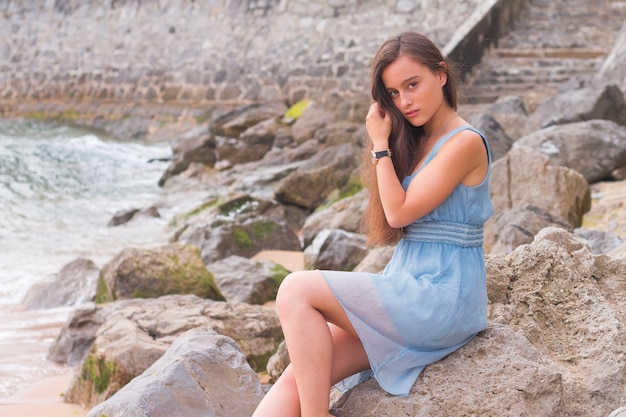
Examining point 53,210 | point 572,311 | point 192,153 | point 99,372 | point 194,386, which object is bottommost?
point 192,153

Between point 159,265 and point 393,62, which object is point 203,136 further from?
point 393,62

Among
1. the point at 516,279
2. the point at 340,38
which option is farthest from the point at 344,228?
the point at 340,38

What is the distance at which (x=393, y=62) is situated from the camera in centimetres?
298

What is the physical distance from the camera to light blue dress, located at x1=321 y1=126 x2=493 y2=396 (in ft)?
8.93

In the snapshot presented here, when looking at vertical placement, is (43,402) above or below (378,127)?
below

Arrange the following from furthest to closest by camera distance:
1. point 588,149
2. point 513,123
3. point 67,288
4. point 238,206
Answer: point 513,123 → point 238,206 → point 588,149 → point 67,288

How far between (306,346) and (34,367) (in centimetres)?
340

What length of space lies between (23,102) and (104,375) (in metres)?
16.7

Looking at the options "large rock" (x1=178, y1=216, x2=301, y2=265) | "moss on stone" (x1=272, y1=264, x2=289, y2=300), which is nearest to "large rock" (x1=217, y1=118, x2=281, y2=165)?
"large rock" (x1=178, y1=216, x2=301, y2=265)

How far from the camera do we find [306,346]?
8.80ft

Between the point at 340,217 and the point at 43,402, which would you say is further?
the point at 340,217

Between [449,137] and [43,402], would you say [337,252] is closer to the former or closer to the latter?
[43,402]

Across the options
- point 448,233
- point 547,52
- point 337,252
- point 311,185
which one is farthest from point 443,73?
point 547,52

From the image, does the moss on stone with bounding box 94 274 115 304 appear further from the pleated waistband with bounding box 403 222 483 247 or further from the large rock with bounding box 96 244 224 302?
the pleated waistband with bounding box 403 222 483 247
